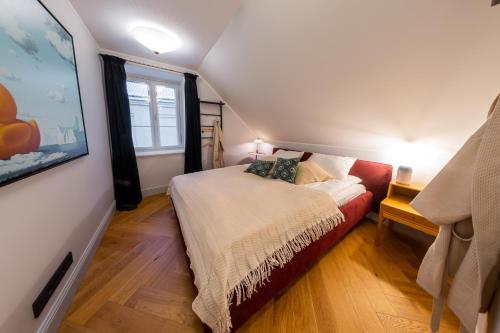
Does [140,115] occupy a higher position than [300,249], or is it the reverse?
[140,115]

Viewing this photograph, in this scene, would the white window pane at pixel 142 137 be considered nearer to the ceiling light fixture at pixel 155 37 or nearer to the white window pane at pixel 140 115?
the white window pane at pixel 140 115

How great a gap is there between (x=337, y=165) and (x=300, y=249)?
1478mm

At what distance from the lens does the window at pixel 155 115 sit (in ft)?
10.3

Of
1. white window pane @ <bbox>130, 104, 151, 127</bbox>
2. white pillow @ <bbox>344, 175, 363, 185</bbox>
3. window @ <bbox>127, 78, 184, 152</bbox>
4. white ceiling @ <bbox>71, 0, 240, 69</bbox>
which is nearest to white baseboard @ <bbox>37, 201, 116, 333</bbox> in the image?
window @ <bbox>127, 78, 184, 152</bbox>

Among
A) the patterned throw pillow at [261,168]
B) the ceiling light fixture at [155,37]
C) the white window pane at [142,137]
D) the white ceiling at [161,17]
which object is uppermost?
the white ceiling at [161,17]

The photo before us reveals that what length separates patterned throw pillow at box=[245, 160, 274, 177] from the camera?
99.0 inches

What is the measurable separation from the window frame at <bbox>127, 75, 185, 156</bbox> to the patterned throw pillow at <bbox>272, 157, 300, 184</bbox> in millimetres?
2085

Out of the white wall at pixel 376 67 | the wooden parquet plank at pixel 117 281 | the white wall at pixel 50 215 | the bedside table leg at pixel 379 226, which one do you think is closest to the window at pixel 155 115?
the white wall at pixel 50 215

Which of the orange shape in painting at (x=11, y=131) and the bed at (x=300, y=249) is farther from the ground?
the orange shape in painting at (x=11, y=131)

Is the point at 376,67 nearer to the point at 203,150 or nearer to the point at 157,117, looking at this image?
the point at 203,150

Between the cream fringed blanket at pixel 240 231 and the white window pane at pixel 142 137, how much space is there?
1.82 meters

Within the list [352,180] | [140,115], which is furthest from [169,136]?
[352,180]

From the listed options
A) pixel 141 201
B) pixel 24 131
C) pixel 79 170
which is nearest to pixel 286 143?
pixel 141 201

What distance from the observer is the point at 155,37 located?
1.86 metres
